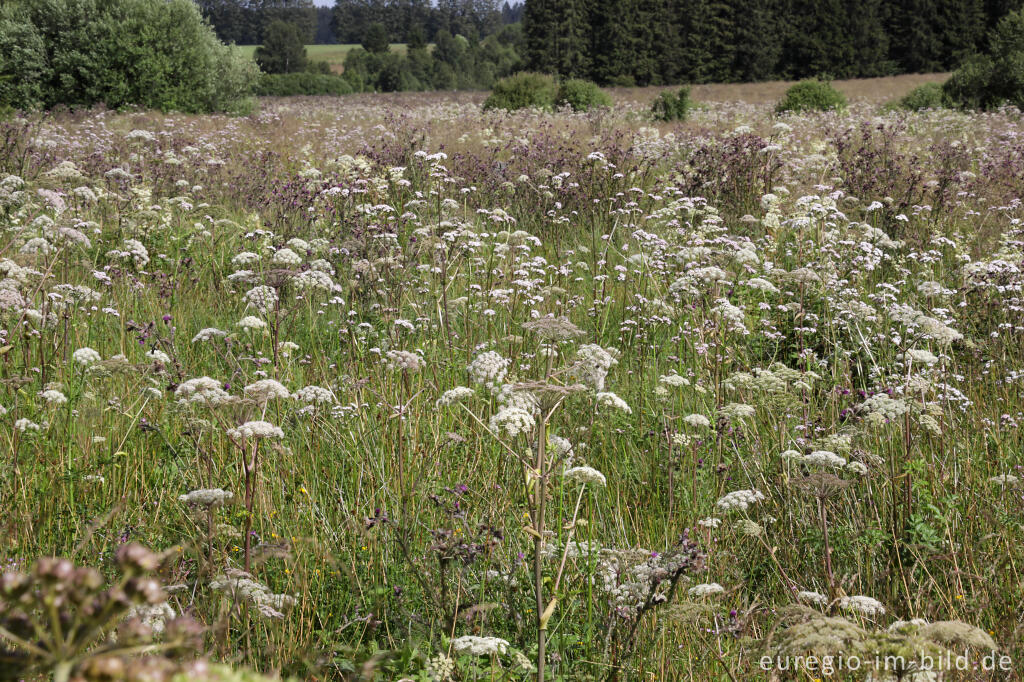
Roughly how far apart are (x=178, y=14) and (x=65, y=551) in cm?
2294

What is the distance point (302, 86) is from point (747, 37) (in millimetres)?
29544

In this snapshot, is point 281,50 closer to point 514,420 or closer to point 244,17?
point 244,17

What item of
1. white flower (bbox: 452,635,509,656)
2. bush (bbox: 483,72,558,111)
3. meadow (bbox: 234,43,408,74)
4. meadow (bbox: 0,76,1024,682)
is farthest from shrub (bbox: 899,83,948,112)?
meadow (bbox: 234,43,408,74)

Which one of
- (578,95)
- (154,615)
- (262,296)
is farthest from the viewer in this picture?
(578,95)

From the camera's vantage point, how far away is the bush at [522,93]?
2200 cm

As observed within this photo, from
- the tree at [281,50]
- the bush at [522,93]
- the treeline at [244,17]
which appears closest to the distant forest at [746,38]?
the bush at [522,93]

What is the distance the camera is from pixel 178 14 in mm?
21641

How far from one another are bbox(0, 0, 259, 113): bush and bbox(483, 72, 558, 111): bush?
8.42 meters

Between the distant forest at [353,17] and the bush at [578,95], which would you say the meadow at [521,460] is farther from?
the distant forest at [353,17]

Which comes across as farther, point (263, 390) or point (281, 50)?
point (281, 50)

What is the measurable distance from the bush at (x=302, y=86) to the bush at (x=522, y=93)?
1300 inches

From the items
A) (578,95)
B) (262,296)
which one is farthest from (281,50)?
(262,296)

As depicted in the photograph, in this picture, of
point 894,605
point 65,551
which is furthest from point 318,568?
point 894,605

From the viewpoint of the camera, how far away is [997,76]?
2022cm
